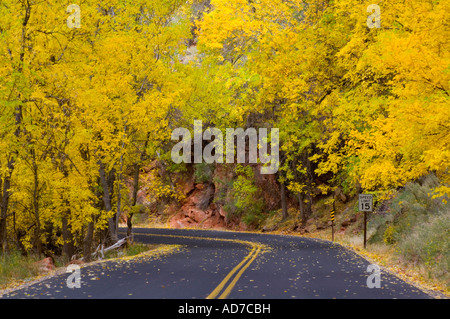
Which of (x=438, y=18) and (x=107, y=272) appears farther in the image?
(x=107, y=272)

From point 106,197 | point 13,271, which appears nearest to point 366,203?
point 106,197

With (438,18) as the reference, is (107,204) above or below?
below

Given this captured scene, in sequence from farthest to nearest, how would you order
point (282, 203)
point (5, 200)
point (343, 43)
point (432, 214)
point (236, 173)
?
point (236, 173), point (282, 203), point (343, 43), point (432, 214), point (5, 200)

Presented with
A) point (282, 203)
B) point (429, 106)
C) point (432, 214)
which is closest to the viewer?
point (429, 106)

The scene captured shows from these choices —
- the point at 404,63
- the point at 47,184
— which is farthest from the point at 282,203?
the point at 404,63

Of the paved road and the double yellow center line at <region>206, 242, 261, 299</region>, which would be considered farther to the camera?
the paved road

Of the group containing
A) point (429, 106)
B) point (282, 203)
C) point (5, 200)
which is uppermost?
point (429, 106)

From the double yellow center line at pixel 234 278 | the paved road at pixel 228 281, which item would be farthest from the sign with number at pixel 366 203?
the double yellow center line at pixel 234 278

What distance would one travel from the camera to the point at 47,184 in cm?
2277

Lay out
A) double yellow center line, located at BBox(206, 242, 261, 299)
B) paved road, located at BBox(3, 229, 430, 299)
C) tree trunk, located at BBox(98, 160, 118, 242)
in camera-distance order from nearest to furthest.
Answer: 1. double yellow center line, located at BBox(206, 242, 261, 299)
2. paved road, located at BBox(3, 229, 430, 299)
3. tree trunk, located at BBox(98, 160, 118, 242)

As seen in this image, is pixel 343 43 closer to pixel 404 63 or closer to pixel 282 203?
pixel 404 63

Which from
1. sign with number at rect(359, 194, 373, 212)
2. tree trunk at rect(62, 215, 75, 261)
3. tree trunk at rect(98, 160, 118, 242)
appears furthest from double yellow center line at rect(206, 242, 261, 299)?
tree trunk at rect(62, 215, 75, 261)

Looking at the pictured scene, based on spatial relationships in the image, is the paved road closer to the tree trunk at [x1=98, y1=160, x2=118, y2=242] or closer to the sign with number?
the sign with number

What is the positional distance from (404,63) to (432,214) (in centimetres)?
1021
